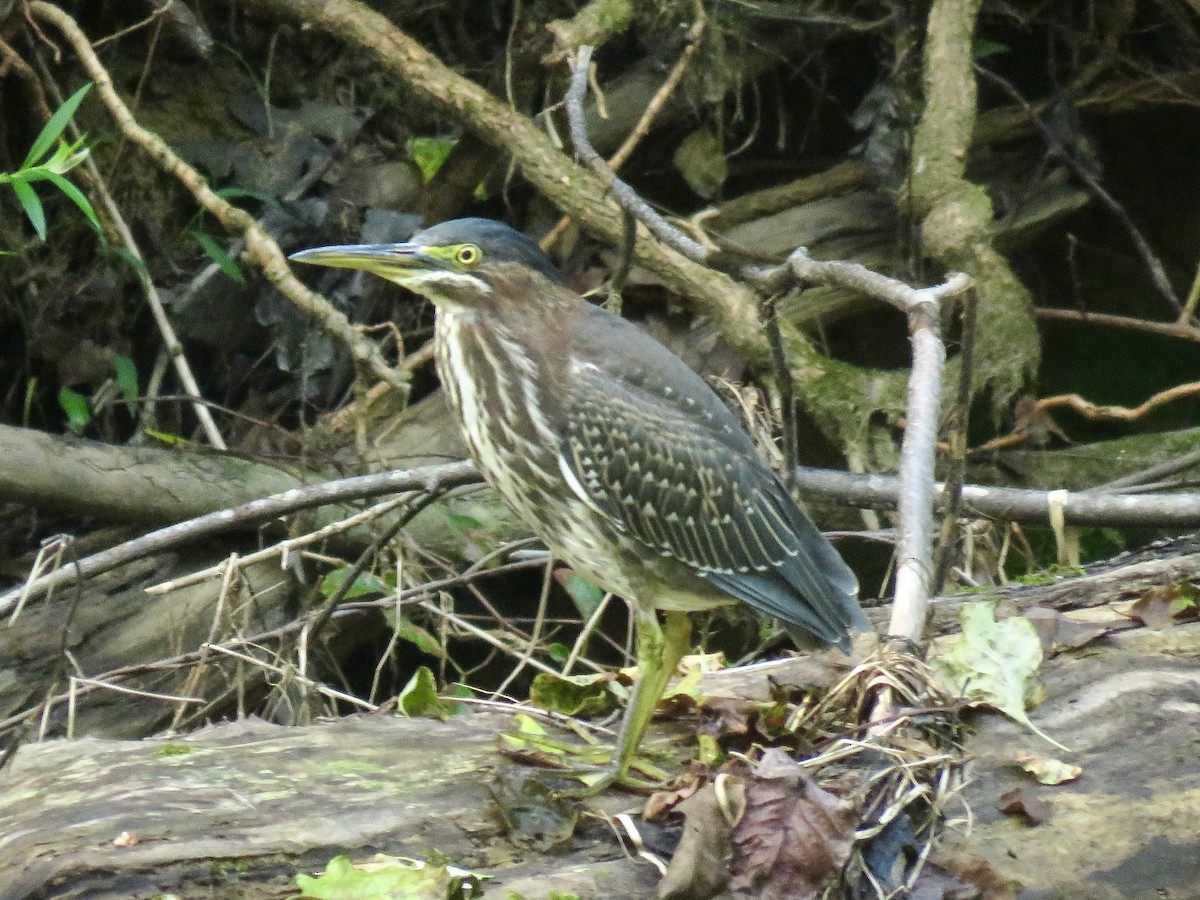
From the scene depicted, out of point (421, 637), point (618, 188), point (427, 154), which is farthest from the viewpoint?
point (427, 154)

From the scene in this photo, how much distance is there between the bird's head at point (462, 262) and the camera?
2584mm

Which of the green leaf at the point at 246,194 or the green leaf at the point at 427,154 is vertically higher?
the green leaf at the point at 427,154

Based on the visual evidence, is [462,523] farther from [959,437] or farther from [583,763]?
[959,437]

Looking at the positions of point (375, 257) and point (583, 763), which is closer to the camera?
point (583, 763)

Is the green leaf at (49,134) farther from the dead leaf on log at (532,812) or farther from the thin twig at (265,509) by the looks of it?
the dead leaf on log at (532,812)

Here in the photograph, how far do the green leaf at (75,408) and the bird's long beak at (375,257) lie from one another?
1.85 metres

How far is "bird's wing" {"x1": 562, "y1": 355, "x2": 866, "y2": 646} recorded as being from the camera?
2.60m

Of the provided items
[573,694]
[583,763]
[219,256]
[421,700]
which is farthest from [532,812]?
[219,256]

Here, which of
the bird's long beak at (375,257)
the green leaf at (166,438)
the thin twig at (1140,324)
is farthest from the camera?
the thin twig at (1140,324)

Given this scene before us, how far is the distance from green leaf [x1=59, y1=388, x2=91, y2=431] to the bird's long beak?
6.06ft

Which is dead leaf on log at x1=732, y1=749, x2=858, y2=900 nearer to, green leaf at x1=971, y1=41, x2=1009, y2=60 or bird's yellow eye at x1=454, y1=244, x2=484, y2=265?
bird's yellow eye at x1=454, y1=244, x2=484, y2=265

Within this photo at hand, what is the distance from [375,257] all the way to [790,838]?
51.1 inches

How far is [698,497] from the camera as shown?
2715 millimetres

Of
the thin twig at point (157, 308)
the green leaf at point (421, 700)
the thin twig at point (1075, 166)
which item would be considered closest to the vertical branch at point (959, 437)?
the green leaf at point (421, 700)
